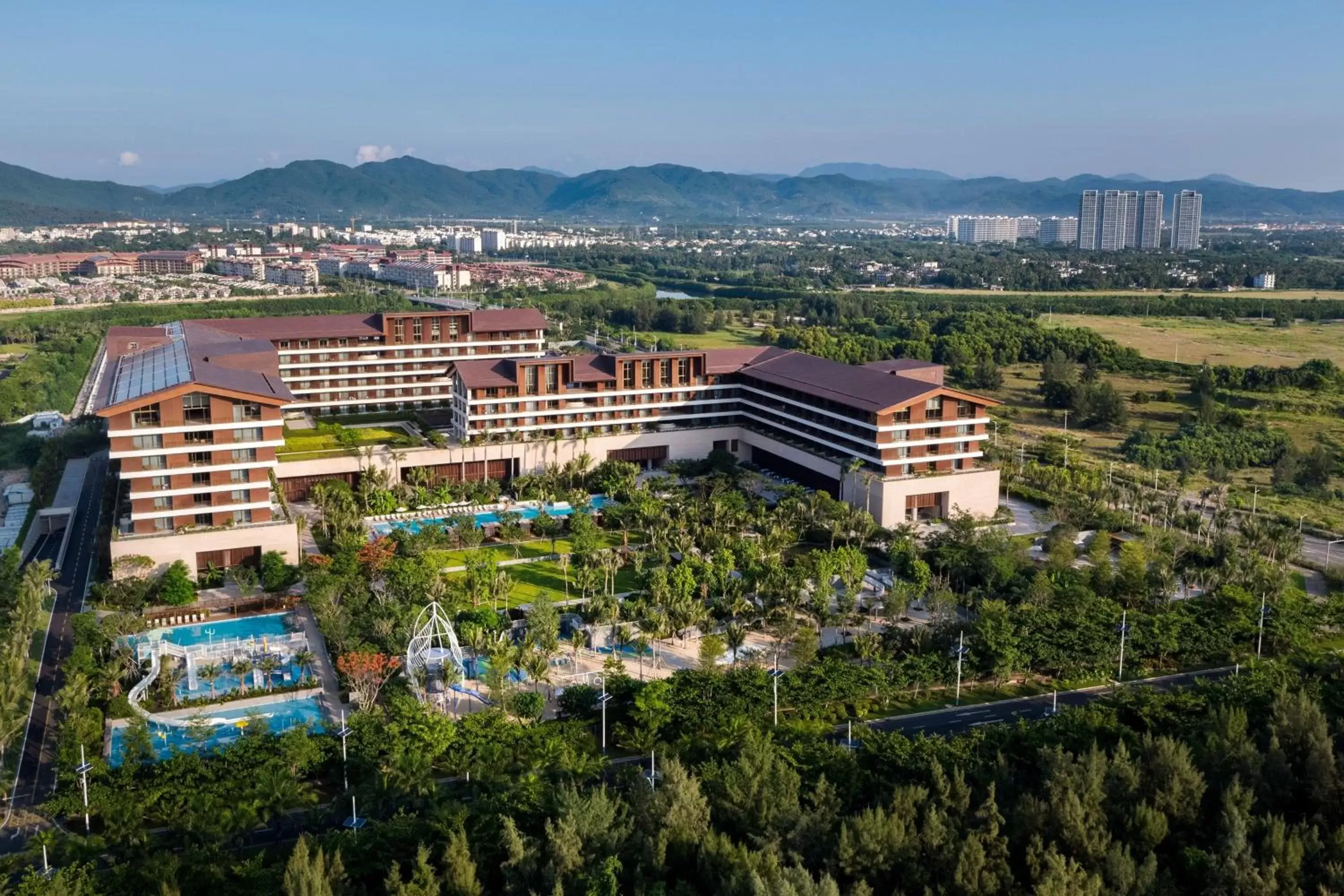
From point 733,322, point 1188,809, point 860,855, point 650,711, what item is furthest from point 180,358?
point 733,322

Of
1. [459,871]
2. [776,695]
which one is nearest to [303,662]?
[459,871]

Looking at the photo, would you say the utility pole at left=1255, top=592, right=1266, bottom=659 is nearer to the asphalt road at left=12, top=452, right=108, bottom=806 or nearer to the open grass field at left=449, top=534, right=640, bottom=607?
the open grass field at left=449, top=534, right=640, bottom=607

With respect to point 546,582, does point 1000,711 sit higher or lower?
lower

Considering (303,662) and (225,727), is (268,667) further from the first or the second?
(225,727)

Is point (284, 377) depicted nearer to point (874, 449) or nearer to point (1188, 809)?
point (874, 449)

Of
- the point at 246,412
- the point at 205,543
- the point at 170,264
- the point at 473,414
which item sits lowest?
the point at 205,543

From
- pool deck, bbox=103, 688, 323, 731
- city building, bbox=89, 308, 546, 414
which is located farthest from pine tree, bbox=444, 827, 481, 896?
city building, bbox=89, 308, 546, 414
